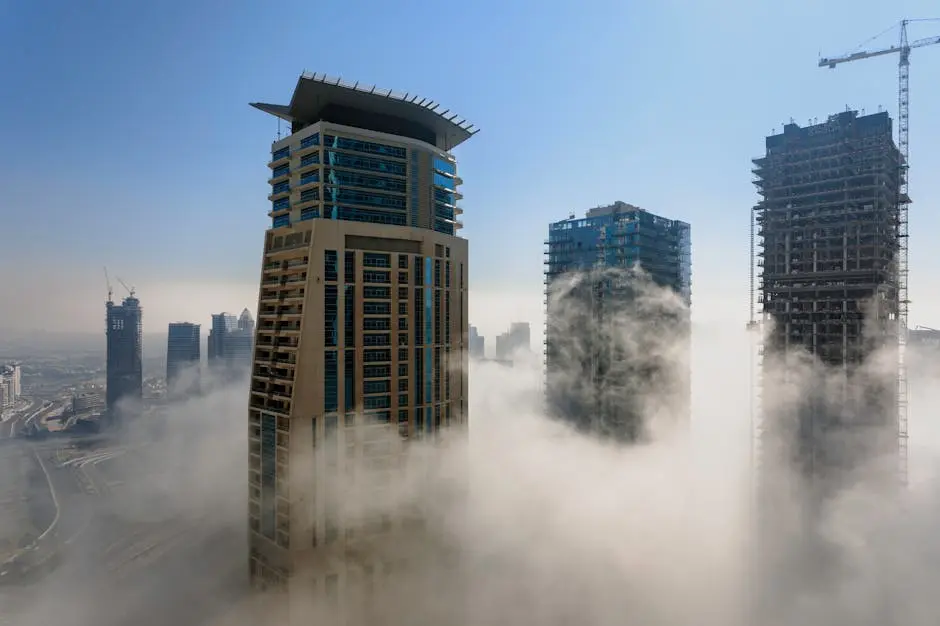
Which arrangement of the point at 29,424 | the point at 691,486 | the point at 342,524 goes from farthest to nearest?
the point at 29,424 → the point at 691,486 → the point at 342,524

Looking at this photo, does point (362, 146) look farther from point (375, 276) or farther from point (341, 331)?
point (341, 331)

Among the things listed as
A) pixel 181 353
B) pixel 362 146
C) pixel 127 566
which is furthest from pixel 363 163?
pixel 181 353

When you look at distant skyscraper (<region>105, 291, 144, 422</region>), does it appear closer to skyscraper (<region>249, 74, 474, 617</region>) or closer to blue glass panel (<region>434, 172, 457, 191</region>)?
skyscraper (<region>249, 74, 474, 617</region>)

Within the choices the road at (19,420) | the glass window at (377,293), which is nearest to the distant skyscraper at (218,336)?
the road at (19,420)

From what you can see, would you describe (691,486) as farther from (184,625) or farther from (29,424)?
(29,424)

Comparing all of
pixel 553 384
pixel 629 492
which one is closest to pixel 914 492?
pixel 629 492
